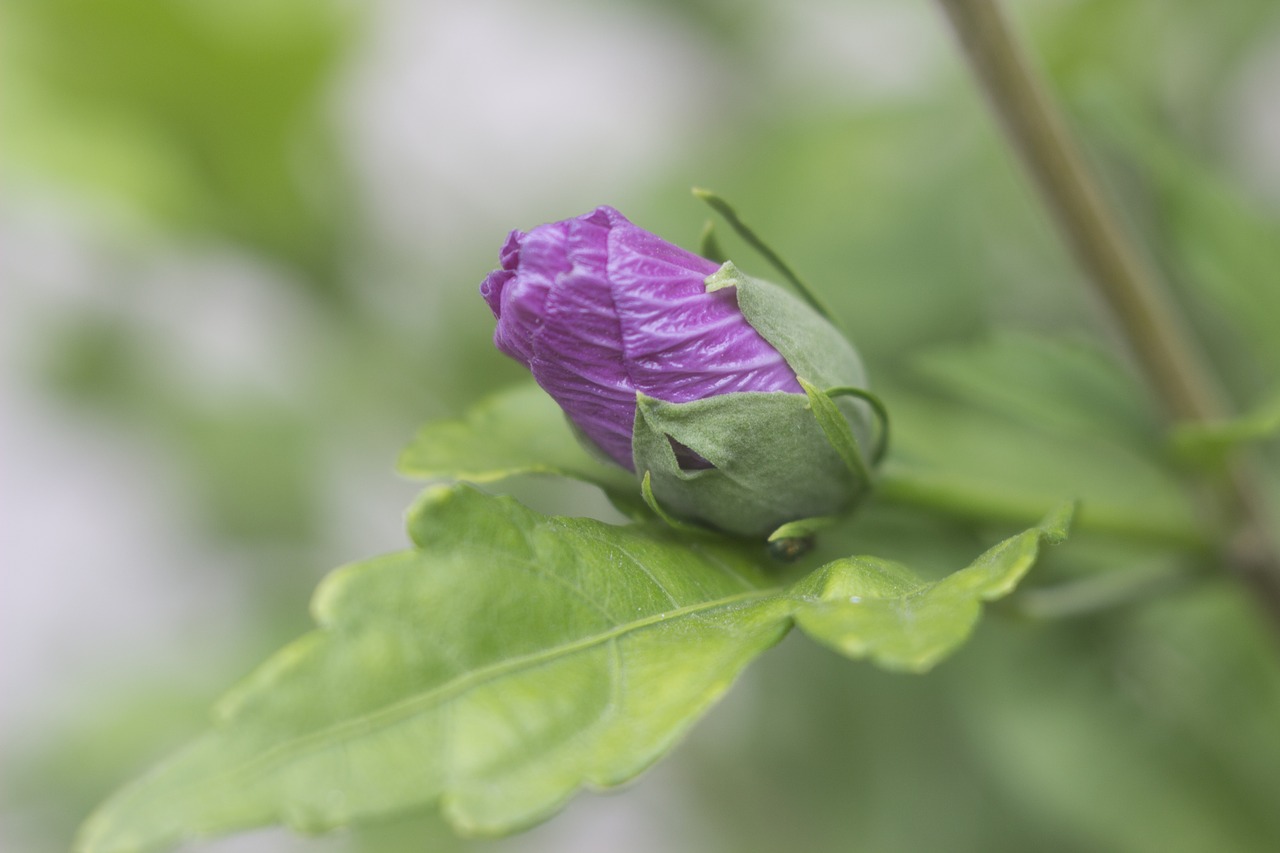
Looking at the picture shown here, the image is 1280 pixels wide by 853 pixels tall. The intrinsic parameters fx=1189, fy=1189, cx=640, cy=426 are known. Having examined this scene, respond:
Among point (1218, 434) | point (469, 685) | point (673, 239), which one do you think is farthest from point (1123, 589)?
point (673, 239)

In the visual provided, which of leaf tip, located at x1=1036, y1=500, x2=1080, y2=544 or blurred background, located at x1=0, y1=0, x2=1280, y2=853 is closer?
leaf tip, located at x1=1036, y1=500, x2=1080, y2=544

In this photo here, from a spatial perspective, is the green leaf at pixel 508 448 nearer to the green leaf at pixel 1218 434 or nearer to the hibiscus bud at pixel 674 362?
the hibiscus bud at pixel 674 362

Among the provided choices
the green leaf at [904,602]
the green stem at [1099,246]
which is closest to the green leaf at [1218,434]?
the green stem at [1099,246]

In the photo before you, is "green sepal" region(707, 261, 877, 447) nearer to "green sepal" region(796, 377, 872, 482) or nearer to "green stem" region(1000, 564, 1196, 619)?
"green sepal" region(796, 377, 872, 482)

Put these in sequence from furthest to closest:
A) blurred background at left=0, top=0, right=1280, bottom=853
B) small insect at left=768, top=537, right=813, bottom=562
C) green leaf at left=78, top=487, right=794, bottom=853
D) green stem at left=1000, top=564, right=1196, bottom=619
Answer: blurred background at left=0, top=0, right=1280, bottom=853, green stem at left=1000, top=564, right=1196, bottom=619, small insect at left=768, top=537, right=813, bottom=562, green leaf at left=78, top=487, right=794, bottom=853

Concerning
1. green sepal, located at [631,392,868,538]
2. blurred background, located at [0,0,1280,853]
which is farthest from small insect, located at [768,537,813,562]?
blurred background, located at [0,0,1280,853]

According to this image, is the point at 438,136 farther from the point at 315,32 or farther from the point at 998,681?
the point at 998,681

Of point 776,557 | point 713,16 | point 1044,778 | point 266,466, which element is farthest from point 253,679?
point 713,16
